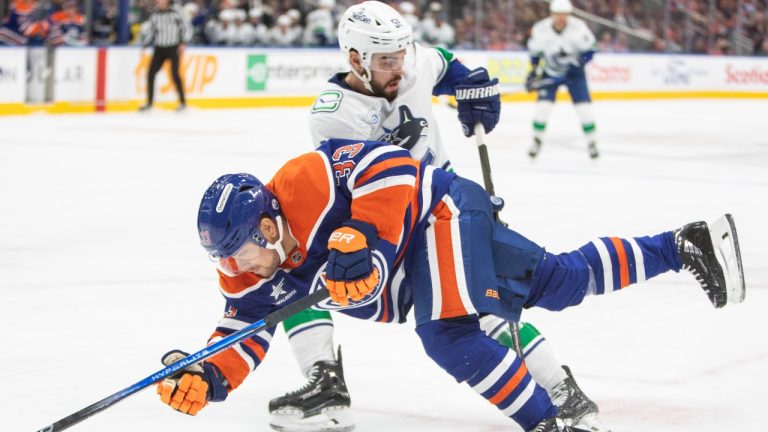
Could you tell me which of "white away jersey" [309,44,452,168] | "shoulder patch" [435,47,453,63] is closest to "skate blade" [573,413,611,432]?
"white away jersey" [309,44,452,168]

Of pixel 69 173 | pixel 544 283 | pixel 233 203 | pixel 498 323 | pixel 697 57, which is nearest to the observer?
pixel 233 203

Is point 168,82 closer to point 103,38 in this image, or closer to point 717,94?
point 103,38

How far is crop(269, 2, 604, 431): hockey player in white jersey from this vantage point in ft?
10.0

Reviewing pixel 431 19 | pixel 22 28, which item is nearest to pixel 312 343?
pixel 22 28

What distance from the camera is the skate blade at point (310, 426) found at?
3.07 metres

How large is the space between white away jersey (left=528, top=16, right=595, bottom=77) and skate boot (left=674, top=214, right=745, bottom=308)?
678cm

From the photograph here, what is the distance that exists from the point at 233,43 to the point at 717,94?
765cm

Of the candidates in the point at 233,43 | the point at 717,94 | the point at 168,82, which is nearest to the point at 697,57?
the point at 717,94

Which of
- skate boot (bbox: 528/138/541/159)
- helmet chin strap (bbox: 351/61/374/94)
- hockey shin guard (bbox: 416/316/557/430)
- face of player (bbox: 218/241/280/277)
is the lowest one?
hockey shin guard (bbox: 416/316/557/430)

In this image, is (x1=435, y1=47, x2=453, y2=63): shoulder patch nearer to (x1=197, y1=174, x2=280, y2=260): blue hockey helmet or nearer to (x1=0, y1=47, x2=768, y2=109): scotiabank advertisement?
(x1=197, y1=174, x2=280, y2=260): blue hockey helmet

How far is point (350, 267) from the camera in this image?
2.50 meters

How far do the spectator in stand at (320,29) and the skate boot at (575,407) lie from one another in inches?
514

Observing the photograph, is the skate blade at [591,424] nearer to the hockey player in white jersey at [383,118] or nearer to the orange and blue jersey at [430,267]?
the hockey player in white jersey at [383,118]

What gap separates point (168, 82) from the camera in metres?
13.9
